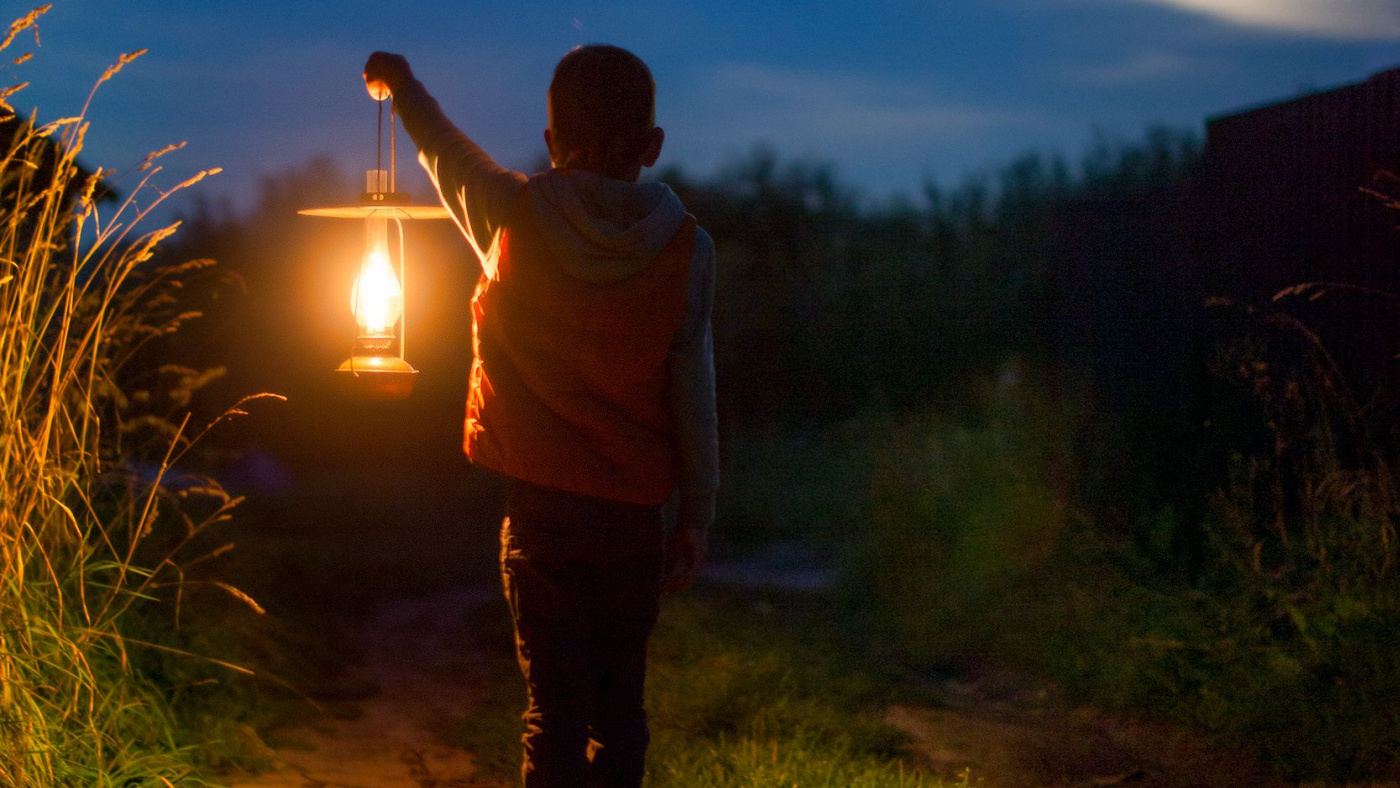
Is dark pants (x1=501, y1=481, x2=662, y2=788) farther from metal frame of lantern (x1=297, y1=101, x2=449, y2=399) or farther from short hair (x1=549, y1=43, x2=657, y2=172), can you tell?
short hair (x1=549, y1=43, x2=657, y2=172)

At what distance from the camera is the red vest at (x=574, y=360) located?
8.22 ft

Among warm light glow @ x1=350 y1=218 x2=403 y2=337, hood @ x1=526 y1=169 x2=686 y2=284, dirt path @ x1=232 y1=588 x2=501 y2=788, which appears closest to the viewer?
hood @ x1=526 y1=169 x2=686 y2=284

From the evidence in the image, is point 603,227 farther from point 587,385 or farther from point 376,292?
point 376,292

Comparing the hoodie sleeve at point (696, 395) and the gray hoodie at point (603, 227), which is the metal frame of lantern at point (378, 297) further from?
the hoodie sleeve at point (696, 395)

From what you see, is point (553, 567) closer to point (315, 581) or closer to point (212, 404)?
point (315, 581)

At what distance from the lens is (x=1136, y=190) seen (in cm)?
812

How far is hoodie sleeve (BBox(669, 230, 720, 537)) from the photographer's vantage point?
2.58m

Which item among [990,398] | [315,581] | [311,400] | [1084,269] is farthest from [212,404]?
[1084,269]

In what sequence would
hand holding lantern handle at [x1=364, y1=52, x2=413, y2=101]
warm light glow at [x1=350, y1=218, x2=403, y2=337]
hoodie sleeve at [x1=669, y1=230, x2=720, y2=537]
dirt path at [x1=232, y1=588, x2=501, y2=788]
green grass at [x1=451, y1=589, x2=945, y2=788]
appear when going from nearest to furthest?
hoodie sleeve at [x1=669, y1=230, x2=720, y2=537] → hand holding lantern handle at [x1=364, y1=52, x2=413, y2=101] → warm light glow at [x1=350, y1=218, x2=403, y2=337] → green grass at [x1=451, y1=589, x2=945, y2=788] → dirt path at [x1=232, y1=588, x2=501, y2=788]

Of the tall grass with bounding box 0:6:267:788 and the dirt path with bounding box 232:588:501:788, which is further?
the dirt path with bounding box 232:588:501:788

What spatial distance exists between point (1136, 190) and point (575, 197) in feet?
21.2

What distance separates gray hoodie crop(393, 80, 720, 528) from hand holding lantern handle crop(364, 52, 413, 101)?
0.03 metres

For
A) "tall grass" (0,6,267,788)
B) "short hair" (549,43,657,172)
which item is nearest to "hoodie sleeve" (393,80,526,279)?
"short hair" (549,43,657,172)

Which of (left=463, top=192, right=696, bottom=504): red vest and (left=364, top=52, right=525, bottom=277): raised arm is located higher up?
(left=364, top=52, right=525, bottom=277): raised arm
